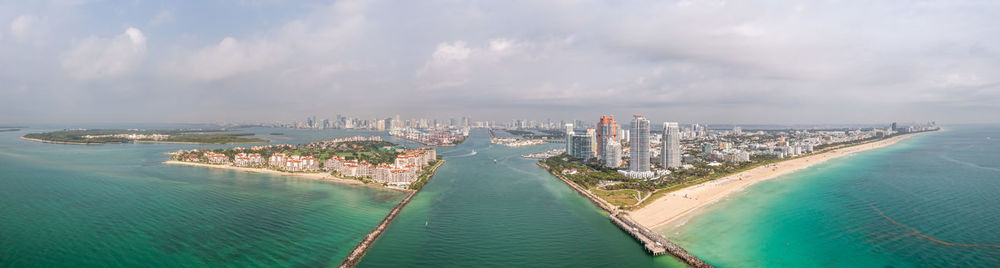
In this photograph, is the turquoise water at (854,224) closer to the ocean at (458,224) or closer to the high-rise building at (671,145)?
the ocean at (458,224)

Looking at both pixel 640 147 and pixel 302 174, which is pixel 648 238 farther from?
pixel 302 174

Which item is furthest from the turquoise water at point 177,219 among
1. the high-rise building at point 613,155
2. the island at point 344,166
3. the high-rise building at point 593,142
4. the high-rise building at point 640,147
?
the high-rise building at point 593,142

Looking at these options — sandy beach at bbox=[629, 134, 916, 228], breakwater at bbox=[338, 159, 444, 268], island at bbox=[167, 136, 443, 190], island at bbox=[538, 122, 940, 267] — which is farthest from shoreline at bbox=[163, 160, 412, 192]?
sandy beach at bbox=[629, 134, 916, 228]

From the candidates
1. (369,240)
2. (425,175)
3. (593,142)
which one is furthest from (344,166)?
(593,142)

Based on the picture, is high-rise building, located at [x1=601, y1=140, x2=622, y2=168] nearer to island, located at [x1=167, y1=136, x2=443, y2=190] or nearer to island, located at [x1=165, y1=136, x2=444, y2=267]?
island, located at [x1=165, y1=136, x2=444, y2=267]

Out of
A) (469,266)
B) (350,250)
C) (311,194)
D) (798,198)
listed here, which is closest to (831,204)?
(798,198)

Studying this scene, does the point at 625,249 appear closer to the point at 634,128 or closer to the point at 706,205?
the point at 706,205
